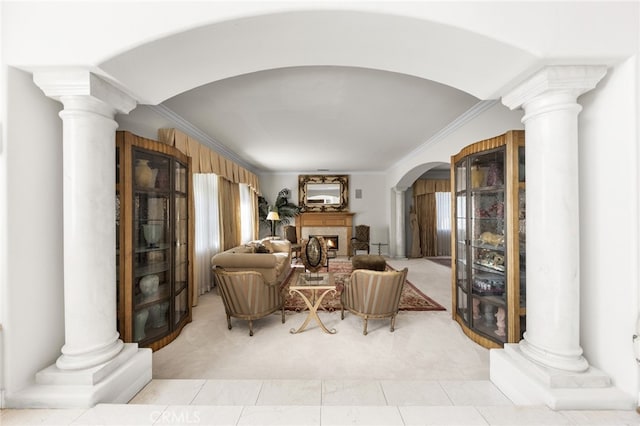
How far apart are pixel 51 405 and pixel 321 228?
7.17m

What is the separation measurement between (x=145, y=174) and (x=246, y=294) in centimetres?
162

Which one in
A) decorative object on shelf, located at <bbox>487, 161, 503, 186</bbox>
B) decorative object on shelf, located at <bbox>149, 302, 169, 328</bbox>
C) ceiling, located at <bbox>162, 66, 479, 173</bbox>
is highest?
ceiling, located at <bbox>162, 66, 479, 173</bbox>

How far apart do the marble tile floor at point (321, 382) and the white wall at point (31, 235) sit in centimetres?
35

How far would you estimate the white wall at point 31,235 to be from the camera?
1490 mm

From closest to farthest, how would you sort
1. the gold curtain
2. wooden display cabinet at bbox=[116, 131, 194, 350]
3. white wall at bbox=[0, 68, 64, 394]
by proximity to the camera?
1. white wall at bbox=[0, 68, 64, 394]
2. wooden display cabinet at bbox=[116, 131, 194, 350]
3. the gold curtain

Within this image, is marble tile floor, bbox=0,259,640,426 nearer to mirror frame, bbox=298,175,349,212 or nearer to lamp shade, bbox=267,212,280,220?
lamp shade, bbox=267,212,280,220

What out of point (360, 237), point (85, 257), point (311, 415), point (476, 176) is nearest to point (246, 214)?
A: point (360, 237)

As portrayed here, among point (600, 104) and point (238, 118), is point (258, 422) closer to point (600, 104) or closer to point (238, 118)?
point (600, 104)

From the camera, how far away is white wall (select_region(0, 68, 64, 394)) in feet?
4.89

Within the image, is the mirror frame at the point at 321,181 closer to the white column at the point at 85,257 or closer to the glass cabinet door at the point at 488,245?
the glass cabinet door at the point at 488,245

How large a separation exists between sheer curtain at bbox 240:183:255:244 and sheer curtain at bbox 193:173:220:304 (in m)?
1.36

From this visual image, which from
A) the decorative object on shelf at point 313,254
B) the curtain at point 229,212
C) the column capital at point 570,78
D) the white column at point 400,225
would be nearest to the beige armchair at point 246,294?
the decorative object on shelf at point 313,254

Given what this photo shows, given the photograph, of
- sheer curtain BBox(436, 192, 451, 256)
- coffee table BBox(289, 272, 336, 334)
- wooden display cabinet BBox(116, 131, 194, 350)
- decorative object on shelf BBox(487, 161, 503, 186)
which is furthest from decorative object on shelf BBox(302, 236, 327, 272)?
sheer curtain BBox(436, 192, 451, 256)

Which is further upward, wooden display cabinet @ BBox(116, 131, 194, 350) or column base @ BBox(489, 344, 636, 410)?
wooden display cabinet @ BBox(116, 131, 194, 350)
